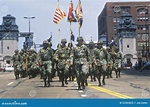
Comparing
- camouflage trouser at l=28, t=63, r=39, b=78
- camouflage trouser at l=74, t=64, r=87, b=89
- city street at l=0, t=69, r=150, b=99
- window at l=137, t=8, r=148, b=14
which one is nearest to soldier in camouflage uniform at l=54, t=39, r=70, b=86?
city street at l=0, t=69, r=150, b=99

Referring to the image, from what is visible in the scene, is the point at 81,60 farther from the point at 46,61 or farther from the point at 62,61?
the point at 62,61

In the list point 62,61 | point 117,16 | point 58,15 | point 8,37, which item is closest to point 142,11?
point 117,16

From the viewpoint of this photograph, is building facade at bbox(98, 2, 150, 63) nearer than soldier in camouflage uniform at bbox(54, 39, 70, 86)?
Yes

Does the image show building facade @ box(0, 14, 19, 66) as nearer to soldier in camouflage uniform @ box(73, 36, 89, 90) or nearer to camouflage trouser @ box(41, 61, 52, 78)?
soldier in camouflage uniform @ box(73, 36, 89, 90)

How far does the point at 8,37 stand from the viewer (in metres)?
8.44

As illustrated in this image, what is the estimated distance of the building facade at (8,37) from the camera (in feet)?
26.5

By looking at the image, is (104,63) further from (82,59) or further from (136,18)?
(136,18)

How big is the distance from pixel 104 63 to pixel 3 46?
22.4 ft

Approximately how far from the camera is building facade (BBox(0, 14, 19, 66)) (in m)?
8.07

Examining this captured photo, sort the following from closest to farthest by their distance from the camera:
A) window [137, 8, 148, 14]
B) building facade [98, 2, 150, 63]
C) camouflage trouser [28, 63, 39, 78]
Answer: building facade [98, 2, 150, 63], window [137, 8, 148, 14], camouflage trouser [28, 63, 39, 78]

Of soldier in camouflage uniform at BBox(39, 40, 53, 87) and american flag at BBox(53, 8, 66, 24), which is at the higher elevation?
american flag at BBox(53, 8, 66, 24)

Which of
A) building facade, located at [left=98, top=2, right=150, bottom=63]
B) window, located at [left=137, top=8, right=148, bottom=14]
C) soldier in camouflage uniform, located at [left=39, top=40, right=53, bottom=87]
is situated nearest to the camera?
building facade, located at [left=98, top=2, right=150, bottom=63]

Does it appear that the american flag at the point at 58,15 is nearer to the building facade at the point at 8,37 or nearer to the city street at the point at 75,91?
the building facade at the point at 8,37
